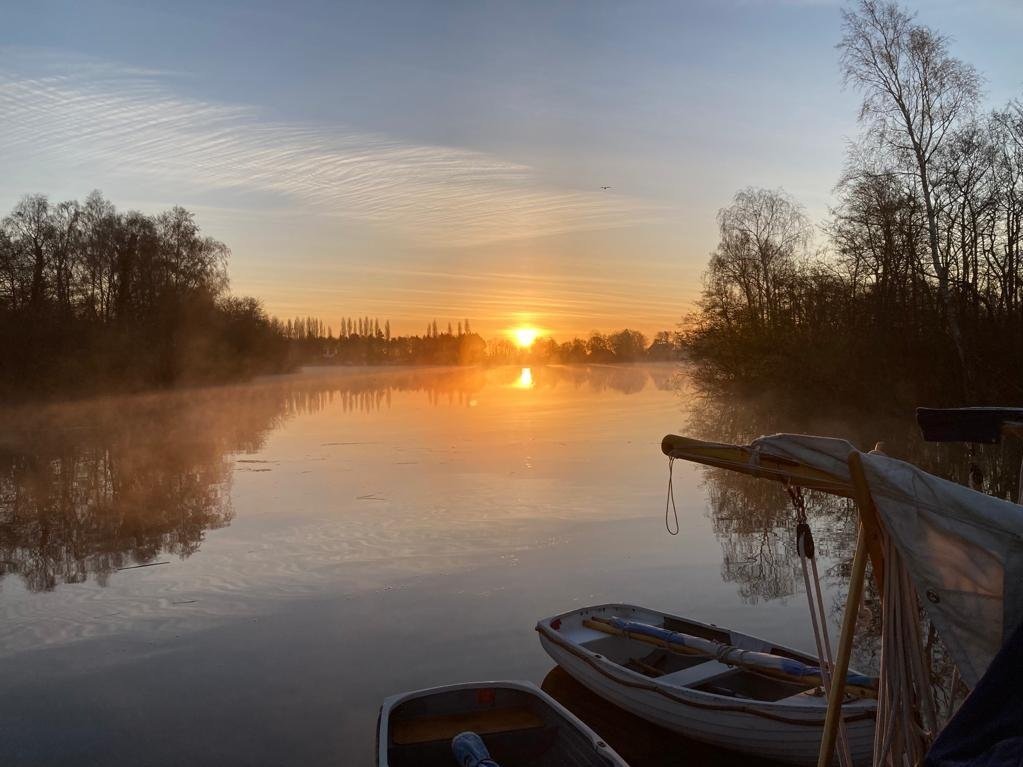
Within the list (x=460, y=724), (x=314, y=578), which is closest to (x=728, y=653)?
(x=460, y=724)

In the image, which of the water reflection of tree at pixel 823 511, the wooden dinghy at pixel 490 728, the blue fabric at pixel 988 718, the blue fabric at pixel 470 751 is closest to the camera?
the blue fabric at pixel 988 718

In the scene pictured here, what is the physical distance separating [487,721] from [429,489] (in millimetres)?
12061

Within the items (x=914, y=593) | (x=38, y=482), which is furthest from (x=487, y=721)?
(x=38, y=482)

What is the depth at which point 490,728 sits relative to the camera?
6129mm

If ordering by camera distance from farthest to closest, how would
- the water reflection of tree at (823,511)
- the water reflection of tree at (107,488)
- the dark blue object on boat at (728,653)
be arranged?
the water reflection of tree at (107,488) → the water reflection of tree at (823,511) → the dark blue object on boat at (728,653)

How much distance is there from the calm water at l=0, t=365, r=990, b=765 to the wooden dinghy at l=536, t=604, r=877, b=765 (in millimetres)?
921

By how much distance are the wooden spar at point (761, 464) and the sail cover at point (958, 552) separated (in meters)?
0.29

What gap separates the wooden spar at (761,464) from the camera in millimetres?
3746

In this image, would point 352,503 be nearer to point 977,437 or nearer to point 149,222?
point 977,437

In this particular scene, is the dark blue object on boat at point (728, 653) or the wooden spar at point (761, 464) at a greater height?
the wooden spar at point (761, 464)

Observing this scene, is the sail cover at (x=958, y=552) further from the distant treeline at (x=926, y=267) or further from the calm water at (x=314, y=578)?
the distant treeline at (x=926, y=267)

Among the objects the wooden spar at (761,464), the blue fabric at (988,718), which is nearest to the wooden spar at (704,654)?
the wooden spar at (761,464)

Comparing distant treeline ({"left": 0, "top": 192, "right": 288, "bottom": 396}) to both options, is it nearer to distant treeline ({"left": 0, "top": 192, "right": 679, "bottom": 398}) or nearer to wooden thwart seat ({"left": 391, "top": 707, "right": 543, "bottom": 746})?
distant treeline ({"left": 0, "top": 192, "right": 679, "bottom": 398})

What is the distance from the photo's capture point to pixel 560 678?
8.27 metres
